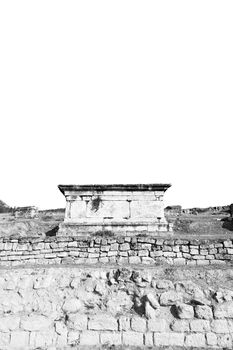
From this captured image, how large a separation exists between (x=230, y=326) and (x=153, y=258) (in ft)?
6.12

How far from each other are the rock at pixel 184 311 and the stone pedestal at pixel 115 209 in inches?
180

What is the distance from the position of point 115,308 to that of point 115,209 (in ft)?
17.0

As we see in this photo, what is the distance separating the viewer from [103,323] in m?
4.93

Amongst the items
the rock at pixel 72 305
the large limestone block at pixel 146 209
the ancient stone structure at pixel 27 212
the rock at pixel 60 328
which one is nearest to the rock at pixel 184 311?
the rock at pixel 72 305

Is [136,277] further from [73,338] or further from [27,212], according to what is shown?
[27,212]

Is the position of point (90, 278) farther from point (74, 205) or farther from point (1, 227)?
point (1, 227)

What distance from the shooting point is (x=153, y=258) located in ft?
19.8

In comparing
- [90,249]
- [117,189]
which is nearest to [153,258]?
[90,249]

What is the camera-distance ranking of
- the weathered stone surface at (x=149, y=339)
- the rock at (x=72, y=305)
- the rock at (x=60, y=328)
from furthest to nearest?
1. the rock at (x=72, y=305)
2. the rock at (x=60, y=328)
3. the weathered stone surface at (x=149, y=339)

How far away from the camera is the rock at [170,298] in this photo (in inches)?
201

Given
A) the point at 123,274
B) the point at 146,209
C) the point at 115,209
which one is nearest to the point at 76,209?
the point at 115,209

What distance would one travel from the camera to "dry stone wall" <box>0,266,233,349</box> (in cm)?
476

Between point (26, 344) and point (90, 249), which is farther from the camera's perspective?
point (90, 249)

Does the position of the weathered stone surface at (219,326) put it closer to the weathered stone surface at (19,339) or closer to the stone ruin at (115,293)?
the stone ruin at (115,293)
